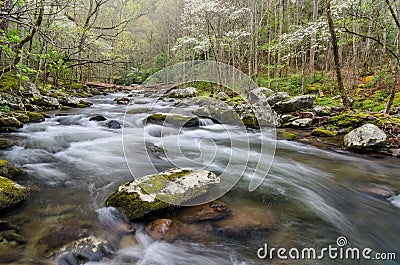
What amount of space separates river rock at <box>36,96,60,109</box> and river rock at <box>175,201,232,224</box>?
11.4 meters

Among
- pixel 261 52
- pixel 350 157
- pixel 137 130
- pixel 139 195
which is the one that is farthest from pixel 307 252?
pixel 261 52

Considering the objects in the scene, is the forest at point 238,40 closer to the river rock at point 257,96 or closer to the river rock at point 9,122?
the river rock at point 9,122

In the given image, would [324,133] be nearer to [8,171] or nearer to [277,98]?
[277,98]

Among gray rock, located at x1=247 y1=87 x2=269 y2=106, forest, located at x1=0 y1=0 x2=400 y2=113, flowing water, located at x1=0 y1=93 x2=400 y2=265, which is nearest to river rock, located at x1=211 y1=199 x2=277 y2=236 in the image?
flowing water, located at x1=0 y1=93 x2=400 y2=265

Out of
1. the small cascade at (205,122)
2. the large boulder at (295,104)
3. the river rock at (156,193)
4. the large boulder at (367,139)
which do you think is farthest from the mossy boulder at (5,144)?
the large boulder at (295,104)

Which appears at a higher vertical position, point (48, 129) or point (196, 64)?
point (196, 64)

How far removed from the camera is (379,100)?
12.0 metres

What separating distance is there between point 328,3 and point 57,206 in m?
10.1

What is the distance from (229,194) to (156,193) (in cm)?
143

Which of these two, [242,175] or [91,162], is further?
[91,162]

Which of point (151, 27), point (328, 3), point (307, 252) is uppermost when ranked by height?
point (151, 27)

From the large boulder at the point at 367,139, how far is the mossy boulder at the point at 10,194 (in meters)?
7.75

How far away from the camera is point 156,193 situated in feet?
11.0

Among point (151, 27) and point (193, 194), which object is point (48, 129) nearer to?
point (193, 194)
